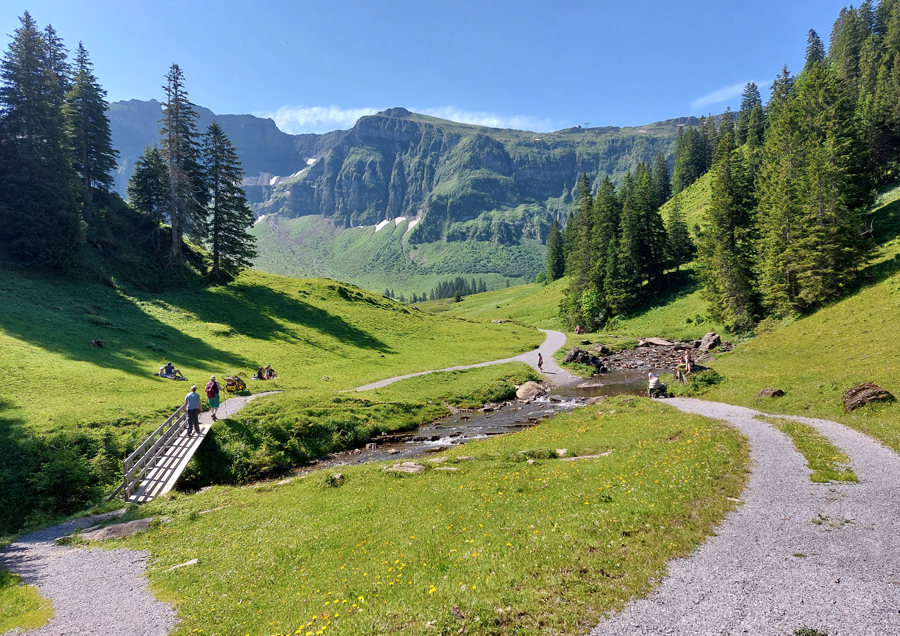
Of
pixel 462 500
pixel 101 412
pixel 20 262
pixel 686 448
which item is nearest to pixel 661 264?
pixel 686 448

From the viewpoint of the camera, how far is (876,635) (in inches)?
253

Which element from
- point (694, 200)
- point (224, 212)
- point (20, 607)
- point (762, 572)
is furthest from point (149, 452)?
point (694, 200)

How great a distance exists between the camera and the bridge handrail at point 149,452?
20734 millimetres

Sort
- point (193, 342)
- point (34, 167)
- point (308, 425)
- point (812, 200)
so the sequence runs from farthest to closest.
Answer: point (34, 167) → point (193, 342) → point (812, 200) → point (308, 425)

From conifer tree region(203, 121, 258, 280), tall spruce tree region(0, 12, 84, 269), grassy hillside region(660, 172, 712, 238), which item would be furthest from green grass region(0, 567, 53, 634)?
grassy hillside region(660, 172, 712, 238)

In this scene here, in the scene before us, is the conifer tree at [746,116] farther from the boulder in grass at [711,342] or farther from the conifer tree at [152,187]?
the conifer tree at [152,187]

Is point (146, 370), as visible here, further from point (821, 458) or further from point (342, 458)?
point (821, 458)

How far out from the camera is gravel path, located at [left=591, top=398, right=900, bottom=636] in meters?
6.99

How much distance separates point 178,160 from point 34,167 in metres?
18.9

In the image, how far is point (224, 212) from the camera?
6788 cm

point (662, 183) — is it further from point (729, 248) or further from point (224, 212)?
point (224, 212)

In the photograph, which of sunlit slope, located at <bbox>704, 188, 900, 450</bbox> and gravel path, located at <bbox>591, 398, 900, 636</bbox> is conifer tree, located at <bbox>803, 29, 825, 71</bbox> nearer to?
sunlit slope, located at <bbox>704, 188, 900, 450</bbox>

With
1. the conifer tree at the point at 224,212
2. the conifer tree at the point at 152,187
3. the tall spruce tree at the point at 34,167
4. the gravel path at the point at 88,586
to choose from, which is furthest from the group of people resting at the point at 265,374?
the conifer tree at the point at 152,187

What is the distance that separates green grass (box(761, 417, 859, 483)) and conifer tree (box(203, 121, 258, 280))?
235 feet
